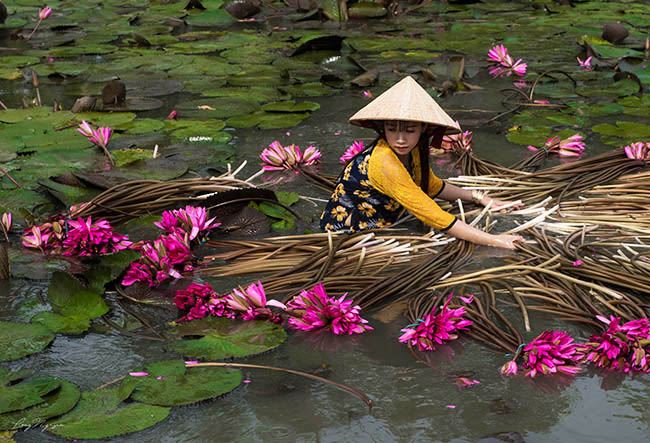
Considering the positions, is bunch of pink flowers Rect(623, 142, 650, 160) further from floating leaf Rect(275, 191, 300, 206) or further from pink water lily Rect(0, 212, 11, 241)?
pink water lily Rect(0, 212, 11, 241)

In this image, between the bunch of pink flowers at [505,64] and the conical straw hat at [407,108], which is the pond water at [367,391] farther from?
the bunch of pink flowers at [505,64]

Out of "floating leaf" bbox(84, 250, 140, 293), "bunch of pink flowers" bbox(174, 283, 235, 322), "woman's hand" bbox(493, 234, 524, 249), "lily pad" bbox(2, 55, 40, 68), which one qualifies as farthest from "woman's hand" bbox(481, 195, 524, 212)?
"lily pad" bbox(2, 55, 40, 68)

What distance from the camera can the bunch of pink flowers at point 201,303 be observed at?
2.81m

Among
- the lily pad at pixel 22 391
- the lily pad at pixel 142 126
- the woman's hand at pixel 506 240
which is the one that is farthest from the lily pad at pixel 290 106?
the lily pad at pixel 22 391

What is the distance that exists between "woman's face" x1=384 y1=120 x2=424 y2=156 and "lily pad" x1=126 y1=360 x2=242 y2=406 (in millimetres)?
1306

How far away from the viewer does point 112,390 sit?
7.91 ft

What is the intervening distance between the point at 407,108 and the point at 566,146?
1723mm

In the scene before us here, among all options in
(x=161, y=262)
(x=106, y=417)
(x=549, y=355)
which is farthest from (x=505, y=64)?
(x=106, y=417)

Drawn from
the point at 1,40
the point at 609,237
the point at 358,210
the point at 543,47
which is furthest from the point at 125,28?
the point at 609,237

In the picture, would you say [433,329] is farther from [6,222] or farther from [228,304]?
[6,222]

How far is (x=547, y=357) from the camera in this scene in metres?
2.43

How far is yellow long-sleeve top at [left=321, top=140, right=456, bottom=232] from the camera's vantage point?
3.31 m

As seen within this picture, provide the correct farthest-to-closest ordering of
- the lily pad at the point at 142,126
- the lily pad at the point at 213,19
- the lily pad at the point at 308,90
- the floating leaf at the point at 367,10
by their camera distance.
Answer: the floating leaf at the point at 367,10
the lily pad at the point at 213,19
the lily pad at the point at 308,90
the lily pad at the point at 142,126

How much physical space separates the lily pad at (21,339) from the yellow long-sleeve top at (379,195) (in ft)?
4.46
